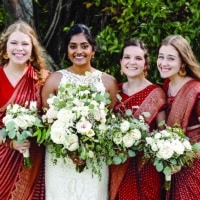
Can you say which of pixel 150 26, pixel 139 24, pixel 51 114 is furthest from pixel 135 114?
pixel 139 24

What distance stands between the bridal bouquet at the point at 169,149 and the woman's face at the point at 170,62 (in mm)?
461

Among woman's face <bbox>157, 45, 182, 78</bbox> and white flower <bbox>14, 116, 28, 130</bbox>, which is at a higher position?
woman's face <bbox>157, 45, 182, 78</bbox>

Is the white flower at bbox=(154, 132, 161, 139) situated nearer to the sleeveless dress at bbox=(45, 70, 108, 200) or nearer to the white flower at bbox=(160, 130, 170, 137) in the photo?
the white flower at bbox=(160, 130, 170, 137)

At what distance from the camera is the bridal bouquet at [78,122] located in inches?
195

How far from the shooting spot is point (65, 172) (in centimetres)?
540

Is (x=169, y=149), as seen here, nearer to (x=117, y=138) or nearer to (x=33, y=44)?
(x=117, y=138)

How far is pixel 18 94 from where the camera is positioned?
17.9 ft

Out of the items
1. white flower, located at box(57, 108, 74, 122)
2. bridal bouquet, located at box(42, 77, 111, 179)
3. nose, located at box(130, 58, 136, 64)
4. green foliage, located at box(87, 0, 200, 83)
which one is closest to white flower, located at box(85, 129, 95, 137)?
bridal bouquet, located at box(42, 77, 111, 179)

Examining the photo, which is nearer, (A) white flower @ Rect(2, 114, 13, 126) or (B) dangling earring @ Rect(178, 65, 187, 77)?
(A) white flower @ Rect(2, 114, 13, 126)

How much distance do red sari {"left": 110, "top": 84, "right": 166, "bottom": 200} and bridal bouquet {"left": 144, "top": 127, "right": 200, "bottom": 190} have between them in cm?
30

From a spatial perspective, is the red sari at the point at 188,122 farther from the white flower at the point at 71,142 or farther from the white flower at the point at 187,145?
the white flower at the point at 71,142

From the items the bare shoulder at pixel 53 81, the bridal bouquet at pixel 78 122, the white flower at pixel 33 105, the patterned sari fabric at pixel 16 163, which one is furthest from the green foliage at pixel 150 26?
the bridal bouquet at pixel 78 122

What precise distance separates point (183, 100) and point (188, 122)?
161 millimetres

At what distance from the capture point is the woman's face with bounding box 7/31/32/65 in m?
5.45
